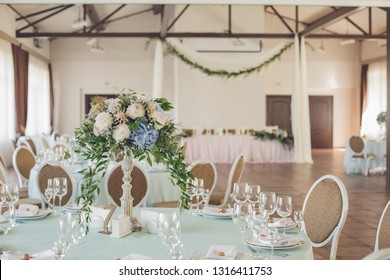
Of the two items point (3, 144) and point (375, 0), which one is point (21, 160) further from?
point (3, 144)

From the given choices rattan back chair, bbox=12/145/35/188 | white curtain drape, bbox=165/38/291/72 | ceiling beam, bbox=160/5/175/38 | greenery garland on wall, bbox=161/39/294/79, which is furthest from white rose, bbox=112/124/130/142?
white curtain drape, bbox=165/38/291/72

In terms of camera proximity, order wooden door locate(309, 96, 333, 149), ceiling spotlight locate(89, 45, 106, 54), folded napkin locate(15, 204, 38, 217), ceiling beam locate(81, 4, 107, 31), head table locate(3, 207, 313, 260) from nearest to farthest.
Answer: head table locate(3, 207, 313, 260) → folded napkin locate(15, 204, 38, 217) → ceiling beam locate(81, 4, 107, 31) → ceiling spotlight locate(89, 45, 106, 54) → wooden door locate(309, 96, 333, 149)

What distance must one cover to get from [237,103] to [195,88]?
4.45 feet

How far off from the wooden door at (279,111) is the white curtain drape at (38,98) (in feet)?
25.1

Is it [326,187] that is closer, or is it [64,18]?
[326,187]

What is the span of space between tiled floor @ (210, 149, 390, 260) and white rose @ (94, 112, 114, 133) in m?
2.57

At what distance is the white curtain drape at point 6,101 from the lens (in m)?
10.9

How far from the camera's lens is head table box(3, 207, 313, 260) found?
2143 mm

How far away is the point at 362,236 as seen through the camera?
4.82 m

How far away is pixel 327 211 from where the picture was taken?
9.29 feet

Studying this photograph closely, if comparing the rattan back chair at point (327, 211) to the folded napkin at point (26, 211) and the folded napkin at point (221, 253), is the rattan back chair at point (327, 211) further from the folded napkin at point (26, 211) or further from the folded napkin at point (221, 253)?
the folded napkin at point (26, 211)

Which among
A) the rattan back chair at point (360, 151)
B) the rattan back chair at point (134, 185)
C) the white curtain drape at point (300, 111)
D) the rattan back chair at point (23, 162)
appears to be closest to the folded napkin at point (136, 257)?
the rattan back chair at point (134, 185)

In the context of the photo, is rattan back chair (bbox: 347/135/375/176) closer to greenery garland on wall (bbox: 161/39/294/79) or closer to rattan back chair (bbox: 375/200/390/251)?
Answer: greenery garland on wall (bbox: 161/39/294/79)
